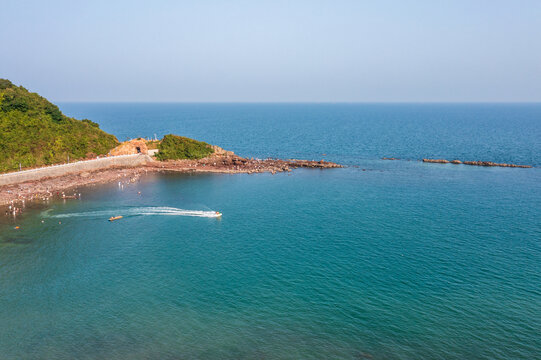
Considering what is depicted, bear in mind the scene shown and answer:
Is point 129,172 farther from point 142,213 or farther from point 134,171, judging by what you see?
point 142,213

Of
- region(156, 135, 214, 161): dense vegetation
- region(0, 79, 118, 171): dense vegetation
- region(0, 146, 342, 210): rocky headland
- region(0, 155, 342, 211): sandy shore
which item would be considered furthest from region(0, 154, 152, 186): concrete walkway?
region(156, 135, 214, 161): dense vegetation

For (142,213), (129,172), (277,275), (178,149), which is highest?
(178,149)

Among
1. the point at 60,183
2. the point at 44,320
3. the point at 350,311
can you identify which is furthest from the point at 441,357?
the point at 60,183

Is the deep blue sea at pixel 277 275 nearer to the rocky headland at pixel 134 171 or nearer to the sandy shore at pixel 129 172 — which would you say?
the rocky headland at pixel 134 171

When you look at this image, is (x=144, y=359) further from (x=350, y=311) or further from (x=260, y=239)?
(x=260, y=239)

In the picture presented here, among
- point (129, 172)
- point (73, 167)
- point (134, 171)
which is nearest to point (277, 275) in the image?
point (129, 172)

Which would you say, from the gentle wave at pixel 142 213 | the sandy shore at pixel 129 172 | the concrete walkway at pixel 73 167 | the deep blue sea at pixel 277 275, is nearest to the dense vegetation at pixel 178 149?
the sandy shore at pixel 129 172
